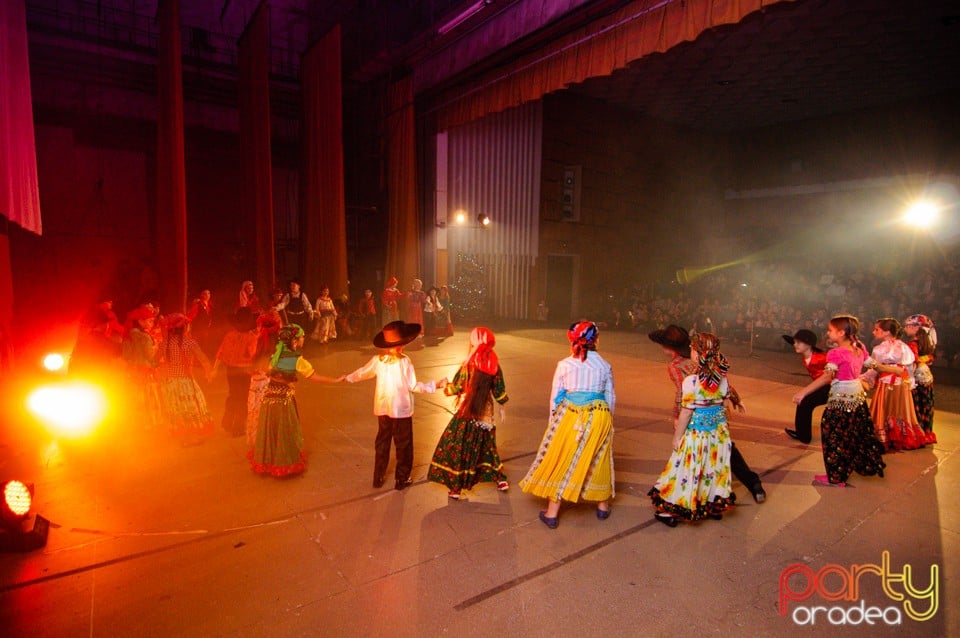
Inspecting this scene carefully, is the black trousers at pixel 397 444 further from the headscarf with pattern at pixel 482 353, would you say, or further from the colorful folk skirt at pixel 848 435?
the colorful folk skirt at pixel 848 435

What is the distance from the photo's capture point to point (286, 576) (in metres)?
3.29

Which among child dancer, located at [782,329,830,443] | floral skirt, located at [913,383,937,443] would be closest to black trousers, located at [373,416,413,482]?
child dancer, located at [782,329,830,443]

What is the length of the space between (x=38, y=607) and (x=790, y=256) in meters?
19.5

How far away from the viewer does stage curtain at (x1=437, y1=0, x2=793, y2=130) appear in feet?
23.5

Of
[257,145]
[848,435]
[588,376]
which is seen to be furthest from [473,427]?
[257,145]

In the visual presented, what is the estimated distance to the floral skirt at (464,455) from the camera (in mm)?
4375

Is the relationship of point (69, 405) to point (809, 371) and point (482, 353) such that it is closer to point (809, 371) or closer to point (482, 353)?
point (482, 353)

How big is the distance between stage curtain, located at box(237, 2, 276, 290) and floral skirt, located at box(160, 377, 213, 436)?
19.6ft

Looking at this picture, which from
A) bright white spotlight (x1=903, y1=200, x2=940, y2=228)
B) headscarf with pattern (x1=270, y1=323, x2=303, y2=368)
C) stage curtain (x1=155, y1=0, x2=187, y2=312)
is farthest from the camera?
bright white spotlight (x1=903, y1=200, x2=940, y2=228)

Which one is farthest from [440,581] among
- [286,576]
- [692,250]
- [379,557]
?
[692,250]

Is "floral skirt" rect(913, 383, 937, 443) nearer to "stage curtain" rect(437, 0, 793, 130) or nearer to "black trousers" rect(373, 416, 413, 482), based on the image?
"stage curtain" rect(437, 0, 793, 130)

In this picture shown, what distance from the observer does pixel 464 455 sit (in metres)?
4.38

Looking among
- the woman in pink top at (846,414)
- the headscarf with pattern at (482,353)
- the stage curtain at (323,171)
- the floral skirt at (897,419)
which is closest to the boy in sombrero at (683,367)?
the woman in pink top at (846,414)

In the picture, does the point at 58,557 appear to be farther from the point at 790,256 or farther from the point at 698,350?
the point at 790,256
